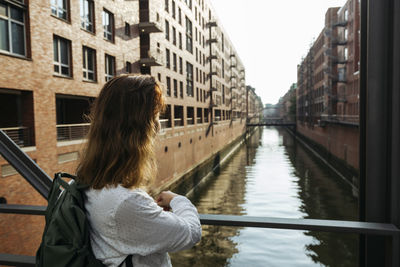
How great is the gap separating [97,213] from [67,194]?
0.14 meters

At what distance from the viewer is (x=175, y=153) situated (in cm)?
1983

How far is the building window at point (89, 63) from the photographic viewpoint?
11.2m

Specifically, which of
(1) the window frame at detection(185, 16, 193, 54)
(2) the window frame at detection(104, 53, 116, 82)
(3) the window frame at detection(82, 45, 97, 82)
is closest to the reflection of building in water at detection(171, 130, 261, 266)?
(3) the window frame at detection(82, 45, 97, 82)

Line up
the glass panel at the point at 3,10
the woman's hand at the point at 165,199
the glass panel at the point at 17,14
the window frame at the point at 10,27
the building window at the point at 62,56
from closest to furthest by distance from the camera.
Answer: the woman's hand at the point at 165,199 → the glass panel at the point at 3,10 → the window frame at the point at 10,27 → the glass panel at the point at 17,14 → the building window at the point at 62,56

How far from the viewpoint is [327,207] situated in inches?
653

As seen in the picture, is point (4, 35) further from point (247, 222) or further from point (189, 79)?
point (189, 79)

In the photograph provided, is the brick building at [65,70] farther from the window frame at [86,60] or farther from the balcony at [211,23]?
the balcony at [211,23]

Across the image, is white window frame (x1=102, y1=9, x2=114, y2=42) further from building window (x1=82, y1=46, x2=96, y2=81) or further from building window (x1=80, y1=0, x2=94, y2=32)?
building window (x1=82, y1=46, x2=96, y2=81)

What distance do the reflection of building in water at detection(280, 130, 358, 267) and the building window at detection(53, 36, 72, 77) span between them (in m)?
10.2

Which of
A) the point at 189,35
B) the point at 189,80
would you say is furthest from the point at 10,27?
the point at 189,35

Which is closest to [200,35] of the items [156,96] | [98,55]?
[98,55]

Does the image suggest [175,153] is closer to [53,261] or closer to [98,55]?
[98,55]


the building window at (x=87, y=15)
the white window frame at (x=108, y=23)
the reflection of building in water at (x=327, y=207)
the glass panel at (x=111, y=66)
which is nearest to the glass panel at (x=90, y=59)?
the building window at (x=87, y=15)

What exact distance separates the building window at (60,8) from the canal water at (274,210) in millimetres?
8541
